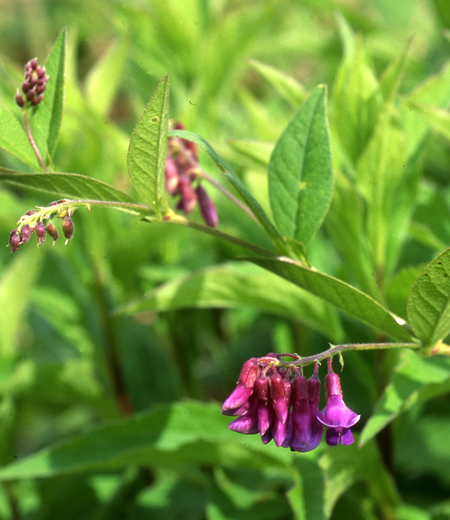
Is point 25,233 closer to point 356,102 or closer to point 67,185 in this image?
point 67,185

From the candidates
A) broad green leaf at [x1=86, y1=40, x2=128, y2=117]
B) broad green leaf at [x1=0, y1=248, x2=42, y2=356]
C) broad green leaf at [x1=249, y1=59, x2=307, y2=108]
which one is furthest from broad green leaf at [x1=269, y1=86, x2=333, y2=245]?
broad green leaf at [x1=86, y1=40, x2=128, y2=117]

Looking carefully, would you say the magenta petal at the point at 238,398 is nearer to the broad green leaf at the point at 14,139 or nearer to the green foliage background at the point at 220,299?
the green foliage background at the point at 220,299

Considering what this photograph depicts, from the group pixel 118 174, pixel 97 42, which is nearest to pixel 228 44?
pixel 118 174

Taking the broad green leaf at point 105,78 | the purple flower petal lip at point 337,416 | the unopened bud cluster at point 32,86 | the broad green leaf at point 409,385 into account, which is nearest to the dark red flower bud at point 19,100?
the unopened bud cluster at point 32,86

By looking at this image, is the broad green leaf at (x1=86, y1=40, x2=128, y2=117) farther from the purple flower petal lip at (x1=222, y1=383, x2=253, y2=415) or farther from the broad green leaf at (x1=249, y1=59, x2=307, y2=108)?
the purple flower petal lip at (x1=222, y1=383, x2=253, y2=415)

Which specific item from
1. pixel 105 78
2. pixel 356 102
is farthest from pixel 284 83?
Answer: pixel 105 78

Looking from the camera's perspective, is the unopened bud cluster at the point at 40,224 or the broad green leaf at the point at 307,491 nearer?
the unopened bud cluster at the point at 40,224

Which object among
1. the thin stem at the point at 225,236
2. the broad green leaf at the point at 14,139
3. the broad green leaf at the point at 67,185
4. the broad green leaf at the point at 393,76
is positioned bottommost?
the thin stem at the point at 225,236

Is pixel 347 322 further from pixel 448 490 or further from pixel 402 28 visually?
pixel 402 28
